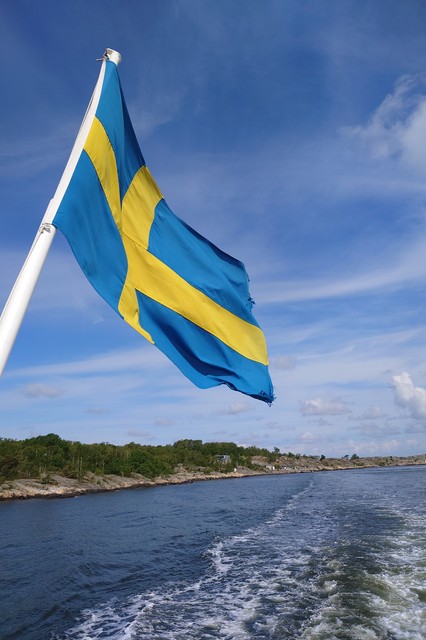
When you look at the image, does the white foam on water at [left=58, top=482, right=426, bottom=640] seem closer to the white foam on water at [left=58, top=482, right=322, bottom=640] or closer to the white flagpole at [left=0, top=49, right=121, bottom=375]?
the white foam on water at [left=58, top=482, right=322, bottom=640]

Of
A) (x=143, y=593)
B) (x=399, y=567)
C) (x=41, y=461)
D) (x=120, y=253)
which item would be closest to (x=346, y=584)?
(x=399, y=567)

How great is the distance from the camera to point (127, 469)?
99.0 m

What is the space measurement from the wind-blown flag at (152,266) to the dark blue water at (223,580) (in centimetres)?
754

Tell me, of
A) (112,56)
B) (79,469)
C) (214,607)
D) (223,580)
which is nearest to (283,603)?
(214,607)

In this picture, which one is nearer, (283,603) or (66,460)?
(283,603)

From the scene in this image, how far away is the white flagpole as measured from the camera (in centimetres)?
356

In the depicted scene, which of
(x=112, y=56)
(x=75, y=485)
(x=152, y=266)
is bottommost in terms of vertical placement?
(x=152, y=266)

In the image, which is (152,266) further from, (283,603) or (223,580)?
(223,580)

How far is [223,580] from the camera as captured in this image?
16312mm

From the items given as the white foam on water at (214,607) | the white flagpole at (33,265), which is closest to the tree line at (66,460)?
the white foam on water at (214,607)

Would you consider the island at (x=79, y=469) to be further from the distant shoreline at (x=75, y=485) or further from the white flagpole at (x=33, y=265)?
the white flagpole at (x=33, y=265)

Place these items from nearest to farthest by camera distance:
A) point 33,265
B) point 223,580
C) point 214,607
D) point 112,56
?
point 33,265 < point 112,56 < point 214,607 < point 223,580

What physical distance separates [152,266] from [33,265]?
234 centimetres

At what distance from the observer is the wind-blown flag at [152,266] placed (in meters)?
4.86
